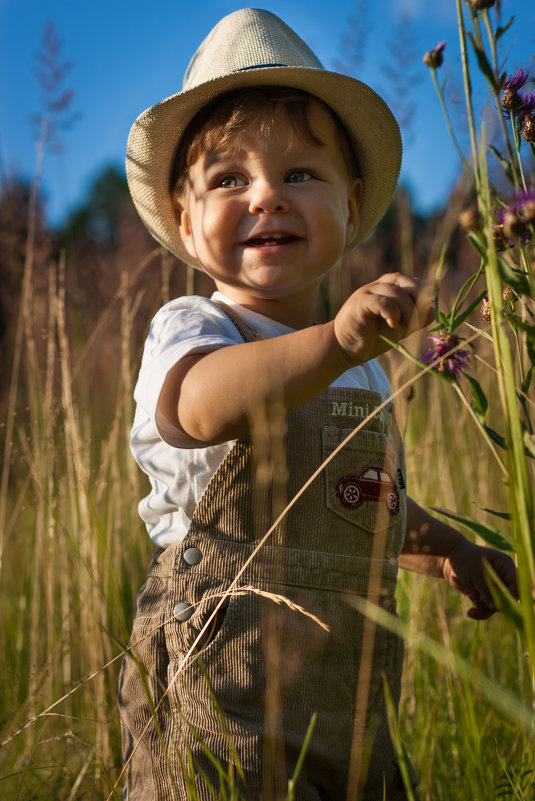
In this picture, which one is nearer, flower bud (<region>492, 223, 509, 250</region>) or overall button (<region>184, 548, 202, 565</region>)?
flower bud (<region>492, 223, 509, 250</region>)

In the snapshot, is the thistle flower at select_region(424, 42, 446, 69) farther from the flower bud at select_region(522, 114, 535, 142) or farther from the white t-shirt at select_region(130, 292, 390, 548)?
the white t-shirt at select_region(130, 292, 390, 548)

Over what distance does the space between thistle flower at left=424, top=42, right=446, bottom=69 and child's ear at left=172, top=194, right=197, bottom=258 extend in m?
0.76

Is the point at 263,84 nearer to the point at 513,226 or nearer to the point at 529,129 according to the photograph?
the point at 529,129

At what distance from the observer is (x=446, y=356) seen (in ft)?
2.60

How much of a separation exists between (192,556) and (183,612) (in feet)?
0.26

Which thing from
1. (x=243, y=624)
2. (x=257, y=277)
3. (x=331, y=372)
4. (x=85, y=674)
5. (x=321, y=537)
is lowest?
(x=85, y=674)

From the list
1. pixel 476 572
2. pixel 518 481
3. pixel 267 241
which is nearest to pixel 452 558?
pixel 476 572

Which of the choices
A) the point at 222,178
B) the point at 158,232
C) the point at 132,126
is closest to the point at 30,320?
the point at 158,232

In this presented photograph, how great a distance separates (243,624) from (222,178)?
0.72 meters

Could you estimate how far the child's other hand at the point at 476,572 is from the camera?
133 centimetres

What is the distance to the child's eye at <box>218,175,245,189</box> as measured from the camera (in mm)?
1305

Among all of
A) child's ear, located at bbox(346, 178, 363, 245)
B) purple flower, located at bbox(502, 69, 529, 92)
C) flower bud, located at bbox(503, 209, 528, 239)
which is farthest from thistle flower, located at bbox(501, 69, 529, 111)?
child's ear, located at bbox(346, 178, 363, 245)

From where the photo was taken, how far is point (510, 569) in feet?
4.39

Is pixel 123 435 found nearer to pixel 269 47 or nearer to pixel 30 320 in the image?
pixel 30 320
